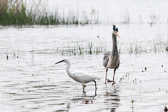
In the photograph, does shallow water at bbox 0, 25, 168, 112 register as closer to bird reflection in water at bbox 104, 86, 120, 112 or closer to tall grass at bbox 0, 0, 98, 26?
bird reflection in water at bbox 104, 86, 120, 112

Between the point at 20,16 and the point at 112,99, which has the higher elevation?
the point at 20,16

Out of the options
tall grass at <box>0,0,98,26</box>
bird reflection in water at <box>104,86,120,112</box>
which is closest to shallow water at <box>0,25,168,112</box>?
bird reflection in water at <box>104,86,120,112</box>

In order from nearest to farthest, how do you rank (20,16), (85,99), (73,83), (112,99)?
(112,99) < (85,99) < (73,83) < (20,16)

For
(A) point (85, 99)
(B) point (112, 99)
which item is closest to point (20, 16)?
(A) point (85, 99)

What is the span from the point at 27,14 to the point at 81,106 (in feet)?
85.4

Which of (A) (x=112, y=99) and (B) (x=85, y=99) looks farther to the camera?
(B) (x=85, y=99)

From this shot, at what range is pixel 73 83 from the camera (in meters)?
14.0

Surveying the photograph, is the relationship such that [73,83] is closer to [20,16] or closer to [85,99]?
[85,99]

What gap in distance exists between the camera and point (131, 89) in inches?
501

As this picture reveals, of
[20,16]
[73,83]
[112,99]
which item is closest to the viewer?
[112,99]

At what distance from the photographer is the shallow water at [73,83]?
1065 centimetres

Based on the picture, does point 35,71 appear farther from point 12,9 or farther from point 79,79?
point 12,9

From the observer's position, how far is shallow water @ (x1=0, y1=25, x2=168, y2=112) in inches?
419

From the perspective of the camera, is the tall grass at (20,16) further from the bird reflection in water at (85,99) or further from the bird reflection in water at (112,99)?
the bird reflection in water at (85,99)
